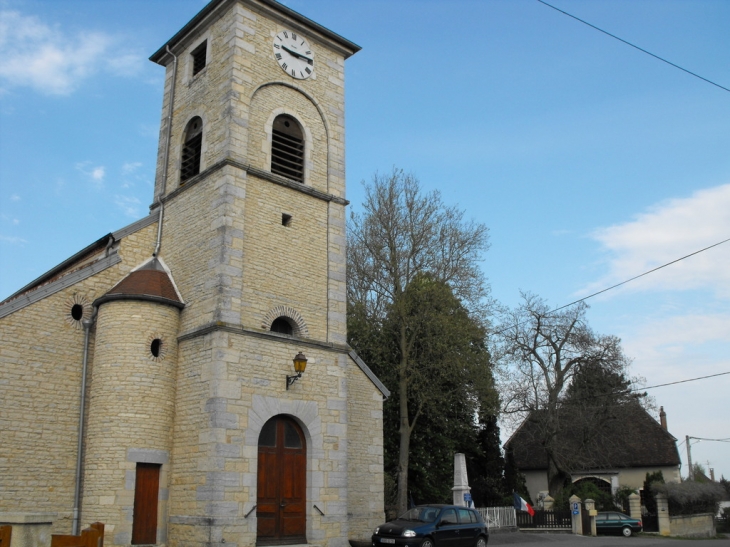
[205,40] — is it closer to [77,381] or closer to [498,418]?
[77,381]

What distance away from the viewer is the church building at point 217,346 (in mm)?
13039

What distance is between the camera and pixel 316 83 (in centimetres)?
1788

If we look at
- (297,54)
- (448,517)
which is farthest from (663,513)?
(297,54)

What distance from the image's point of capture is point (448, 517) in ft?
49.3

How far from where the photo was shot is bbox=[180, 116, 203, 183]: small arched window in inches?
653

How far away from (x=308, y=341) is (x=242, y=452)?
9.81ft

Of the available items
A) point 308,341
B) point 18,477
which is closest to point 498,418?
point 308,341

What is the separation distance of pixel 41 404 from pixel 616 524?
21090 millimetres

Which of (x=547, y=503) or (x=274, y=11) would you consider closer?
(x=274, y=11)

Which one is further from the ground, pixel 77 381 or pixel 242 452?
pixel 77 381

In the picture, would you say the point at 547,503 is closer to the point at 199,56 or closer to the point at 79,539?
the point at 199,56

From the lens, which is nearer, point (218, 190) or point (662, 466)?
point (218, 190)

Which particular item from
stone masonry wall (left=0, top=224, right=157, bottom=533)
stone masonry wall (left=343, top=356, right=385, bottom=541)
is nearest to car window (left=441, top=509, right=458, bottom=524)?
stone masonry wall (left=343, top=356, right=385, bottom=541)

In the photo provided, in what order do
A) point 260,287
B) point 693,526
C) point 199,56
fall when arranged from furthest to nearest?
point 693,526 → point 199,56 → point 260,287
